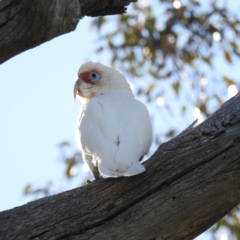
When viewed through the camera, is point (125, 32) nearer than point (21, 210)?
No

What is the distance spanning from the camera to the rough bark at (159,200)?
248 centimetres

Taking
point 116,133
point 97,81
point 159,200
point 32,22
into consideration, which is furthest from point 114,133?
point 97,81

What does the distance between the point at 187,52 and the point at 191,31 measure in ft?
0.67

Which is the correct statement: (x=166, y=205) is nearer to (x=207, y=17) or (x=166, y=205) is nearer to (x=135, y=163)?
(x=135, y=163)

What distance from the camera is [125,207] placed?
2.54 meters

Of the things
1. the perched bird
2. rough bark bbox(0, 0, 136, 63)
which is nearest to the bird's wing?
the perched bird

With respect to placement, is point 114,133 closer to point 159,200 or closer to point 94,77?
point 159,200

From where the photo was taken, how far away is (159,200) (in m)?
2.51

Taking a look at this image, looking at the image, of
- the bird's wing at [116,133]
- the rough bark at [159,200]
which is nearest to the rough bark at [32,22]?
the bird's wing at [116,133]

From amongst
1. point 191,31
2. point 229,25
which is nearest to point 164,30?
point 191,31

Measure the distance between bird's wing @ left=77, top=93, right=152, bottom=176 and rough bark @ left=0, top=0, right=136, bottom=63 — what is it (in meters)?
0.45

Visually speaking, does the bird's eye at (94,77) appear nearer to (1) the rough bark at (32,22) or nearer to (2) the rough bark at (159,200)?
(1) the rough bark at (32,22)

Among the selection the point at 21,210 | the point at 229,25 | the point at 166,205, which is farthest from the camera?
the point at 229,25

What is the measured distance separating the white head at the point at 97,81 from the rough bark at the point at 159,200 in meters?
1.05
